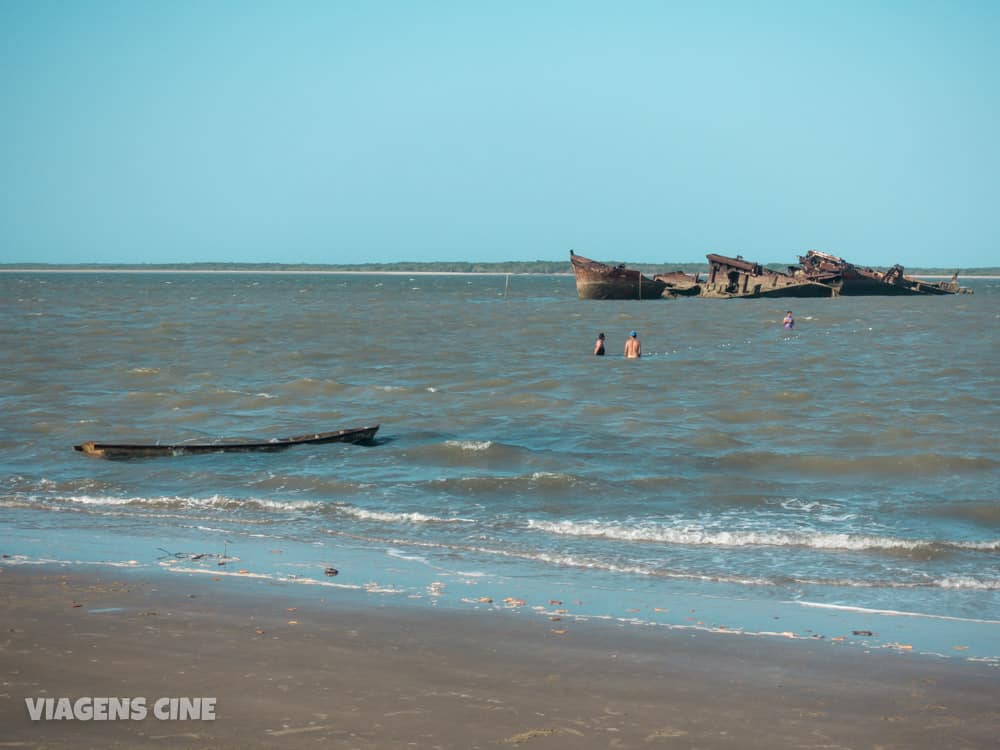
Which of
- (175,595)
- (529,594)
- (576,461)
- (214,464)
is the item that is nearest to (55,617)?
(175,595)

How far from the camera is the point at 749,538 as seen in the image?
1230 centimetres

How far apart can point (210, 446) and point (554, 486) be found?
591 centimetres

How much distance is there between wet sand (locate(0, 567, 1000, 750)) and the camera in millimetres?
5945

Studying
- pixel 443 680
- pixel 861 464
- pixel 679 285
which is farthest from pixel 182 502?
pixel 679 285

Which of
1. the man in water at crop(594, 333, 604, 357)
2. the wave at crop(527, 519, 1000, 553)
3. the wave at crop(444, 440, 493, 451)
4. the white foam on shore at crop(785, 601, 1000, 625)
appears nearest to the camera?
the white foam on shore at crop(785, 601, 1000, 625)

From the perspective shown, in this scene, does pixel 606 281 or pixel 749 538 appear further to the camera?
pixel 606 281

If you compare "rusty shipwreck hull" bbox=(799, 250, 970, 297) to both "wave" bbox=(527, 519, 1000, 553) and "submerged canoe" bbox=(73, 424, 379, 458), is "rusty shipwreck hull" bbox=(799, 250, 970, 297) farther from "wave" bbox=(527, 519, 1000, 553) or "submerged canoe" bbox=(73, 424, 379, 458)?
"wave" bbox=(527, 519, 1000, 553)

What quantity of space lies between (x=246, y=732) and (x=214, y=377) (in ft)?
80.3

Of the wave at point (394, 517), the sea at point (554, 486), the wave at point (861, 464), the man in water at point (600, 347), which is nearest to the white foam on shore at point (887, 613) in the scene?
the sea at point (554, 486)

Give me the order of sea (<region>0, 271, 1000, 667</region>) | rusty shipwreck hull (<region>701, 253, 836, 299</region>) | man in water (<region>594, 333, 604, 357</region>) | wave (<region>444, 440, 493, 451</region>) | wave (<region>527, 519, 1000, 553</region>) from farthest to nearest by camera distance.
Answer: rusty shipwreck hull (<region>701, 253, 836, 299</region>) < man in water (<region>594, 333, 604, 357</region>) < wave (<region>444, 440, 493, 451</region>) < wave (<region>527, 519, 1000, 553</region>) < sea (<region>0, 271, 1000, 667</region>)

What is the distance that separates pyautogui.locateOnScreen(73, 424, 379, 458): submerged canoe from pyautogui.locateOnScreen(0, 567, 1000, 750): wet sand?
813 cm

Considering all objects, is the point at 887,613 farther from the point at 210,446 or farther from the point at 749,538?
the point at 210,446

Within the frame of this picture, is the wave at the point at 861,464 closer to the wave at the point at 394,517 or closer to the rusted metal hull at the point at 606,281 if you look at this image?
the wave at the point at 394,517

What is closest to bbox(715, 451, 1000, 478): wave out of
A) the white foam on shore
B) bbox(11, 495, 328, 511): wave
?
bbox(11, 495, 328, 511): wave
